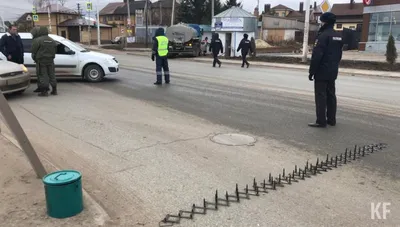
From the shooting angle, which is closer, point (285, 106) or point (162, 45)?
point (285, 106)

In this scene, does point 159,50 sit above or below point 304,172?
above

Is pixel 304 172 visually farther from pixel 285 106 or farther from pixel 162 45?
pixel 162 45

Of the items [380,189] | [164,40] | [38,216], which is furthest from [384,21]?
[38,216]

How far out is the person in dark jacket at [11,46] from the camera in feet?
36.7

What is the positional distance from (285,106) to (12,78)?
6.72m

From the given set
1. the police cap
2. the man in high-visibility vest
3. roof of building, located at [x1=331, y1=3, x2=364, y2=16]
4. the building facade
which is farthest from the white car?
roof of building, located at [x1=331, y1=3, x2=364, y2=16]

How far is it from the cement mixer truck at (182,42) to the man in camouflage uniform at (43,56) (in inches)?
803

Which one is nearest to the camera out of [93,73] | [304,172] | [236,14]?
[304,172]

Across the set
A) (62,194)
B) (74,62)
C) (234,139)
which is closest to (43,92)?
(74,62)

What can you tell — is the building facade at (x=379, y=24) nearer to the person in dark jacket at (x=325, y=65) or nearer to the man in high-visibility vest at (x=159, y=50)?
the man in high-visibility vest at (x=159, y=50)

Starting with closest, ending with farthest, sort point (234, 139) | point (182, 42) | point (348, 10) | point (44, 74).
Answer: point (234, 139) < point (44, 74) < point (182, 42) < point (348, 10)

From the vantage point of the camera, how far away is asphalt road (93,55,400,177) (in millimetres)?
6586

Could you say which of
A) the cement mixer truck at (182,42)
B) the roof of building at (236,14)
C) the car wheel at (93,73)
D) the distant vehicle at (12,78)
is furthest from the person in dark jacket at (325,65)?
the cement mixer truck at (182,42)

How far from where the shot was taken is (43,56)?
9.99m
